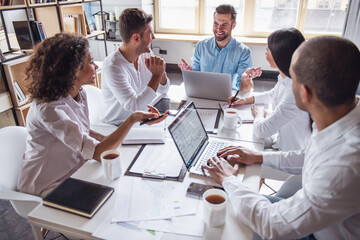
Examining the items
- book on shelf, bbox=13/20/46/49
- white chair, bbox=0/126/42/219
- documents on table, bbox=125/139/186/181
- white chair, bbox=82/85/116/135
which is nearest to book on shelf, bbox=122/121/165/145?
documents on table, bbox=125/139/186/181

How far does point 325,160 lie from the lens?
2.77 feet

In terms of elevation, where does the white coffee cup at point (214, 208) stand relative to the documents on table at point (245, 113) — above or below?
above

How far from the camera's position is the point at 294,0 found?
4.51m

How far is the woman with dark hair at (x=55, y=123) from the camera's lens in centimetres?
125

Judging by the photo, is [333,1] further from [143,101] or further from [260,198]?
[260,198]

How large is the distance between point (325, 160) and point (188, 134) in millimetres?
588

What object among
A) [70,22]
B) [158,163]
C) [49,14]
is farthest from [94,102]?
[70,22]

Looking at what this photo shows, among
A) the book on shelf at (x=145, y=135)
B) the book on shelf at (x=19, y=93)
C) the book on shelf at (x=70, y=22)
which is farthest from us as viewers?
the book on shelf at (x=70, y=22)

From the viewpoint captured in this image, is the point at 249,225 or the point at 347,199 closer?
the point at 347,199

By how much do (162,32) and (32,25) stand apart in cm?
284

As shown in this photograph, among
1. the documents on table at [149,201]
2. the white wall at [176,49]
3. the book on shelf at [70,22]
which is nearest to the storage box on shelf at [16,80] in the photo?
the book on shelf at [70,22]

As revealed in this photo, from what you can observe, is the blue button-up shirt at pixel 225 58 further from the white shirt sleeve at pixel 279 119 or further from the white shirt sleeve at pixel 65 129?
the white shirt sleeve at pixel 65 129

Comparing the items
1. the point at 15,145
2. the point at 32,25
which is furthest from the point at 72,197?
the point at 32,25

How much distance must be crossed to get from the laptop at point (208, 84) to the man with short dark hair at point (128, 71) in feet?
0.70
